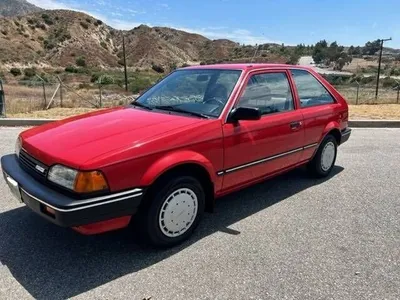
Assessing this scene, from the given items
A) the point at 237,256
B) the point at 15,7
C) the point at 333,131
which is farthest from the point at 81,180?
the point at 15,7

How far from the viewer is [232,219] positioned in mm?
3902

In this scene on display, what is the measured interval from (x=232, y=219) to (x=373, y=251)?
1384 millimetres

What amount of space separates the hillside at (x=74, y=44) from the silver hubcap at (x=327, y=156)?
4281 cm

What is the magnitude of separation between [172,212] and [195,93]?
4.51ft

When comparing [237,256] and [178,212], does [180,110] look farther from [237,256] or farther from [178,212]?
[237,256]

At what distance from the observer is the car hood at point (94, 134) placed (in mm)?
2816

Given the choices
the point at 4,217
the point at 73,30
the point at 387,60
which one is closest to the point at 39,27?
the point at 73,30

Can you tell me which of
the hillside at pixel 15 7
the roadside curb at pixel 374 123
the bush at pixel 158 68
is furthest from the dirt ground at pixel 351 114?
the hillside at pixel 15 7

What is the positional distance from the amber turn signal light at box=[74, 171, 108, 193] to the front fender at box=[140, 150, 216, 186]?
357 mm

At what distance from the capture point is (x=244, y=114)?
3.43 m

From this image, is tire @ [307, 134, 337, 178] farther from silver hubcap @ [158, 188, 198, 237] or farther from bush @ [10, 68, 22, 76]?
bush @ [10, 68, 22, 76]

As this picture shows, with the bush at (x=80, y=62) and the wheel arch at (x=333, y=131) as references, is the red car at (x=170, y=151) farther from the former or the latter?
the bush at (x=80, y=62)

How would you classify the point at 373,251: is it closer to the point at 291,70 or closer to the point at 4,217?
the point at 291,70

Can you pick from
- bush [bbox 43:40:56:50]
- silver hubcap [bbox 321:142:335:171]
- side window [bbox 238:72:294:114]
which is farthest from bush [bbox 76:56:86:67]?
side window [bbox 238:72:294:114]
